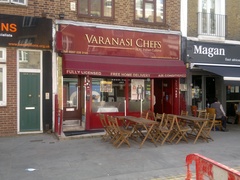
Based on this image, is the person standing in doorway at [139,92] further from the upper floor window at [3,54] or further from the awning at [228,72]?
the upper floor window at [3,54]

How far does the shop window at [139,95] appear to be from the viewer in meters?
11.3

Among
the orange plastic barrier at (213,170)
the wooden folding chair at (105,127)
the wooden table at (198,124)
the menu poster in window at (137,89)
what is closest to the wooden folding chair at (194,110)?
the menu poster in window at (137,89)

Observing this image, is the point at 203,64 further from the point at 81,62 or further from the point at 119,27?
the point at 81,62

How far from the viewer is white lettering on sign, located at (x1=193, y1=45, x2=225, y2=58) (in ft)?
40.0

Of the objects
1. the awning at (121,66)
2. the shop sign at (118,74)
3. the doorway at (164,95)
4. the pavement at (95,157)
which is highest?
the awning at (121,66)

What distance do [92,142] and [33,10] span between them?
16.0 ft

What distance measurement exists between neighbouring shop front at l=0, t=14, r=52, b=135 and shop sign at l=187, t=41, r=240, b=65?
5.92 m

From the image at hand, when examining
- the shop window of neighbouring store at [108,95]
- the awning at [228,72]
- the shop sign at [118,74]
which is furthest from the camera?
the awning at [228,72]

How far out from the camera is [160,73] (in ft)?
35.9

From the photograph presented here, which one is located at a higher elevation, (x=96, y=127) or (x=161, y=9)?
(x=161, y=9)

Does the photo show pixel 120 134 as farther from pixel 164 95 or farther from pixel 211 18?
pixel 211 18

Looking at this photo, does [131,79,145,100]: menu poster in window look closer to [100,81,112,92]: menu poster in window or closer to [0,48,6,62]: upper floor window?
[100,81,112,92]: menu poster in window

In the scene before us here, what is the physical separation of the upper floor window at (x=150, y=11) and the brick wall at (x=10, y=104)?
4.93m

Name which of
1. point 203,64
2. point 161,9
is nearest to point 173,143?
point 203,64
